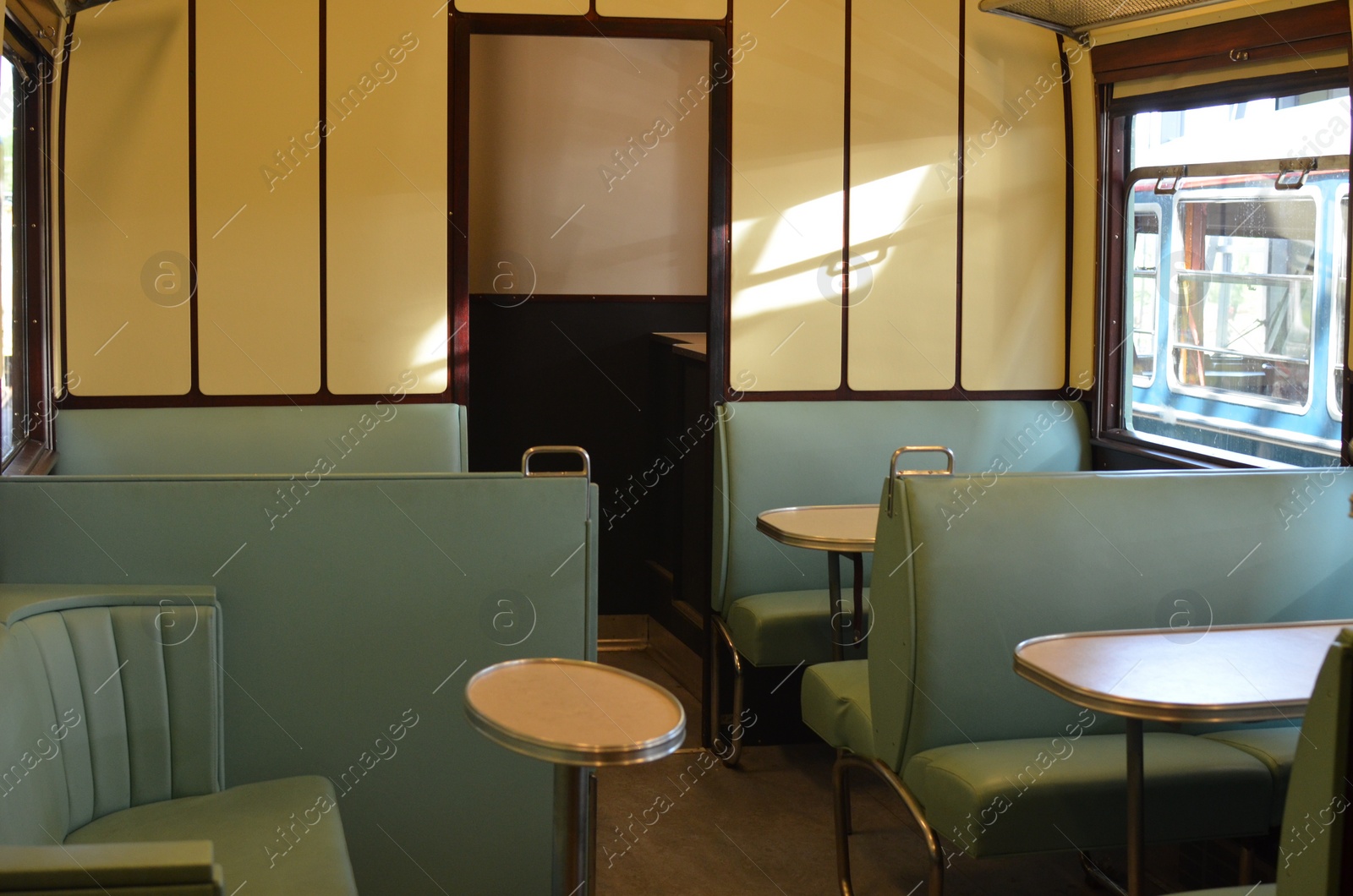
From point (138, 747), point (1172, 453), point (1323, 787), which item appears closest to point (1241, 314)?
point (1172, 453)

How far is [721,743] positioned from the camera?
4.71 m

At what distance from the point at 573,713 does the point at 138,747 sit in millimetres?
1183

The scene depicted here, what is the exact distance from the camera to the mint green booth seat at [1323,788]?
176 centimetres

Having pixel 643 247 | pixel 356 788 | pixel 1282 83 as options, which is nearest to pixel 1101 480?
pixel 1282 83

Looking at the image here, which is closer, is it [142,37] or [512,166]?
[142,37]

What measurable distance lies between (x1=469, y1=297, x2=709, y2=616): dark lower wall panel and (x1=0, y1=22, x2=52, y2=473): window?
2.11 m

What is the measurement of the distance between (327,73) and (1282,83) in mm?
3241

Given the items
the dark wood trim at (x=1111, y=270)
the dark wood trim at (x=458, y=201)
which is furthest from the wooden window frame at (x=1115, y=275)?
the dark wood trim at (x=458, y=201)

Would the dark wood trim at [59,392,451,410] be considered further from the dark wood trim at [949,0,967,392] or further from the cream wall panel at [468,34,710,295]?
the dark wood trim at [949,0,967,392]

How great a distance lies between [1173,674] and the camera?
2.43 m

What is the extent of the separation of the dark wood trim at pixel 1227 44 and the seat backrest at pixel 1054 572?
4.59 ft

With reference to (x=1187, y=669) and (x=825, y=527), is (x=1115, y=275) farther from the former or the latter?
(x=1187, y=669)

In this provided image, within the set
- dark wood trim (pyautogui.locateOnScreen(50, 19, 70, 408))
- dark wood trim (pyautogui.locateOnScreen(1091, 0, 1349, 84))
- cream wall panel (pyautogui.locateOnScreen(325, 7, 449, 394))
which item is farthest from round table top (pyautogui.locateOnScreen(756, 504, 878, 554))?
dark wood trim (pyautogui.locateOnScreen(50, 19, 70, 408))

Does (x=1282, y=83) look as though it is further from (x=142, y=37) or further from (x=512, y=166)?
(x=142, y=37)
